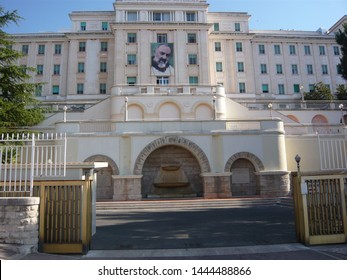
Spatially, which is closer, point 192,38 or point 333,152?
point 333,152

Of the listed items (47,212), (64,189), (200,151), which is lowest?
(47,212)

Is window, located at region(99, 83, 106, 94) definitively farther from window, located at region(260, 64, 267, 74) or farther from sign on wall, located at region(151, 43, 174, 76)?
window, located at region(260, 64, 267, 74)

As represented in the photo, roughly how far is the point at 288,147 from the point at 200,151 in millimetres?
7294

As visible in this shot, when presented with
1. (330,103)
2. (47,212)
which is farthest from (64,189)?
(330,103)

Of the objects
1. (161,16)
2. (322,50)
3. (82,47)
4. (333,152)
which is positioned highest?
(161,16)

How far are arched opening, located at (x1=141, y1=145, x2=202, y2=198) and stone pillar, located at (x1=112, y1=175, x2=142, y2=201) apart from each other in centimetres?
134

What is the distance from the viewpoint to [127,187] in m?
19.8

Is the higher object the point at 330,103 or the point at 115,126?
the point at 330,103

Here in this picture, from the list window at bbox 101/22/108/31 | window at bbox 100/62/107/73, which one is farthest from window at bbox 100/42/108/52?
window at bbox 101/22/108/31

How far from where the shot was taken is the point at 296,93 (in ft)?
144

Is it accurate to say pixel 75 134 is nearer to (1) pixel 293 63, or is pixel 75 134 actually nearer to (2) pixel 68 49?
(2) pixel 68 49

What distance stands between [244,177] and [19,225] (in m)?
16.7

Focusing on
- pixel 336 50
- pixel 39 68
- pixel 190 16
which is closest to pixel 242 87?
pixel 190 16

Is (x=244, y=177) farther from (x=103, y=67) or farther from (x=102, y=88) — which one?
(x=103, y=67)
